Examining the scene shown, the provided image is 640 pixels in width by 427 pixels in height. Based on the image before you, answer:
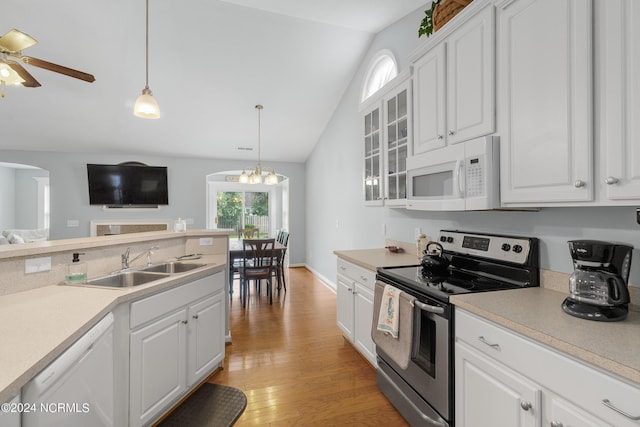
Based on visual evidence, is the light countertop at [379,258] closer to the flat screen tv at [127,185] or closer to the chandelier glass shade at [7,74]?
the chandelier glass shade at [7,74]

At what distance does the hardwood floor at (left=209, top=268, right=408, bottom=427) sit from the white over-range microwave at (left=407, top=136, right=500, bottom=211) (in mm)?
1423

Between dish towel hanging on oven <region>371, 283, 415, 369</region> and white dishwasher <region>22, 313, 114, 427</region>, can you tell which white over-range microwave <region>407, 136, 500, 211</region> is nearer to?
dish towel hanging on oven <region>371, 283, 415, 369</region>

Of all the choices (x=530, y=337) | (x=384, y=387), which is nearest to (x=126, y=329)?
(x=384, y=387)

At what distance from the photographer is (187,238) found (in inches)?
109

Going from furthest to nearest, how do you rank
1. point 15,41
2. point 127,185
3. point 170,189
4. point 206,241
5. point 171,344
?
1. point 170,189
2. point 127,185
3. point 206,241
4. point 15,41
5. point 171,344

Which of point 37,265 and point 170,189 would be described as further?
point 170,189

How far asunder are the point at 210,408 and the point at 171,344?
0.53 m

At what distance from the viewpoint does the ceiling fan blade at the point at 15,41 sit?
1978 mm

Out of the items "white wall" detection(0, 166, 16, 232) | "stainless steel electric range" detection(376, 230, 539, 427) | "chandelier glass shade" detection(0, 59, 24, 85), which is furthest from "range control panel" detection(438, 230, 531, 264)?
"white wall" detection(0, 166, 16, 232)

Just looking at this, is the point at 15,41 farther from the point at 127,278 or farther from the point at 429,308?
the point at 429,308

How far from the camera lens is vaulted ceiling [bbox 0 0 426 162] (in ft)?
9.71

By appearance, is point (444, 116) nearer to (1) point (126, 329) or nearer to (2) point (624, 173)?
(2) point (624, 173)

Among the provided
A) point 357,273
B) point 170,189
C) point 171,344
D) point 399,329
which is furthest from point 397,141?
point 170,189

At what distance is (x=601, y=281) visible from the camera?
3.61ft
